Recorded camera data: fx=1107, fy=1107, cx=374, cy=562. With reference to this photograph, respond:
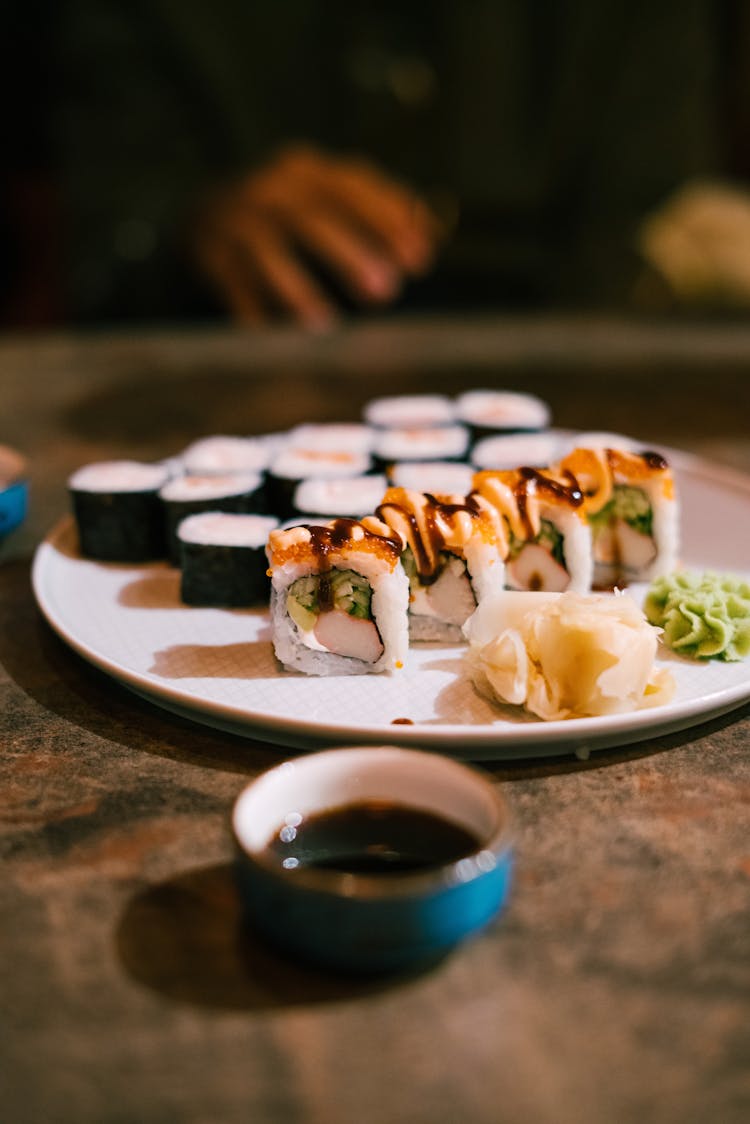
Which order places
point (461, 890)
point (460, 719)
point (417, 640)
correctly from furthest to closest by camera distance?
point (417, 640)
point (460, 719)
point (461, 890)

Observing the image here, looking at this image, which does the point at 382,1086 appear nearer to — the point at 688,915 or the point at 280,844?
the point at 280,844

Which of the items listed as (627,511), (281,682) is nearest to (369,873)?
→ (281,682)

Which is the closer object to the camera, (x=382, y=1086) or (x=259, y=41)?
(x=382, y=1086)

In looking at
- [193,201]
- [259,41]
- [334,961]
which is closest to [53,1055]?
[334,961]

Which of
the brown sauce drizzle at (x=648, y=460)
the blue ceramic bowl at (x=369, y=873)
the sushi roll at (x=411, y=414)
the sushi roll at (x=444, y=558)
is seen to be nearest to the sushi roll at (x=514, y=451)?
the sushi roll at (x=411, y=414)

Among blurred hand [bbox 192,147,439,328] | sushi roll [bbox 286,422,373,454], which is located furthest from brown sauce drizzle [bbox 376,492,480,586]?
blurred hand [bbox 192,147,439,328]

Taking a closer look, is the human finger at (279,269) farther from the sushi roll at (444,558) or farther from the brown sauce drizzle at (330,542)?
the brown sauce drizzle at (330,542)

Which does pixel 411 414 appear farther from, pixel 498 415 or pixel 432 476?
pixel 432 476
